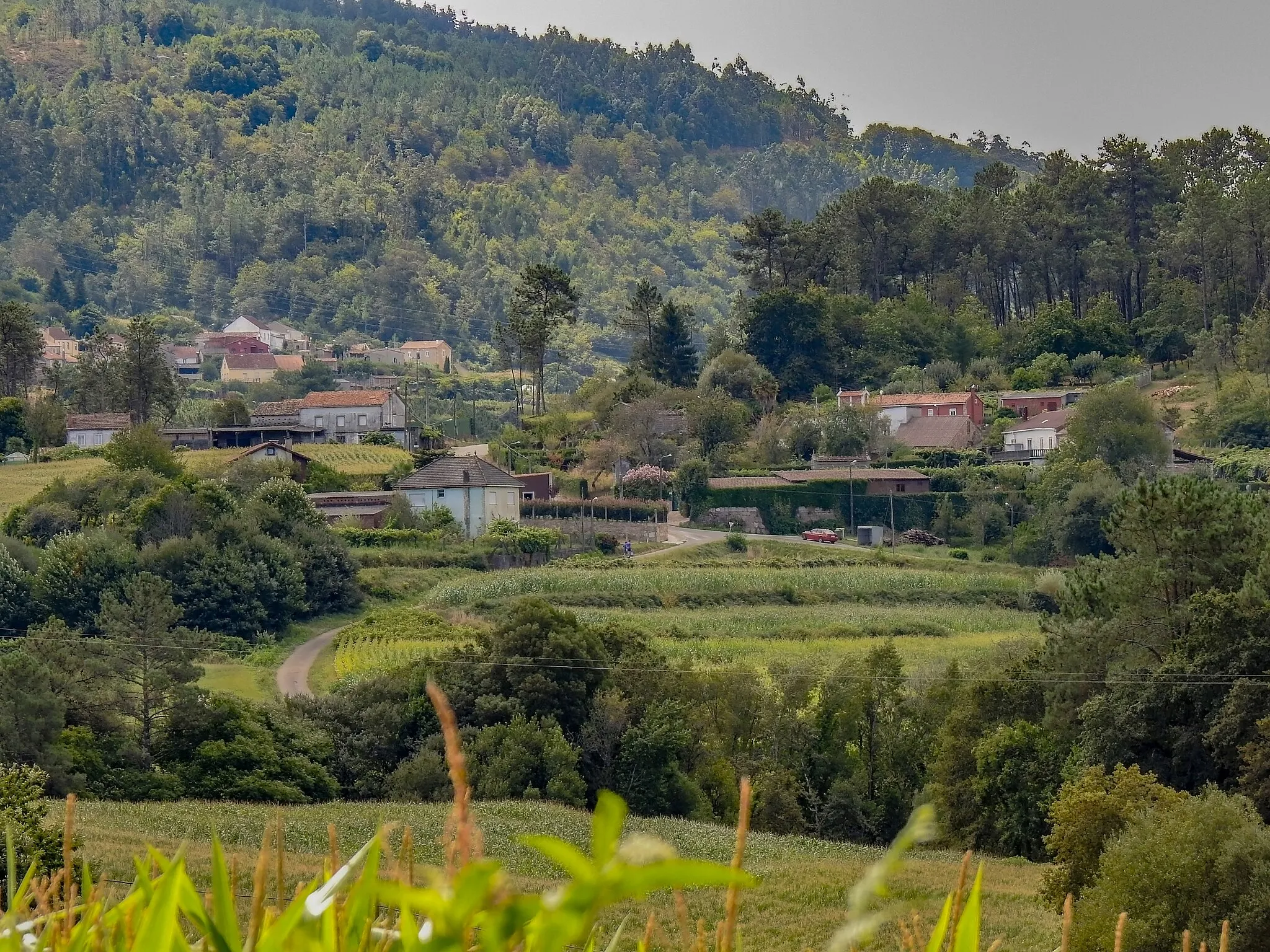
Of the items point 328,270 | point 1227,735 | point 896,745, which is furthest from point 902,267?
point 328,270

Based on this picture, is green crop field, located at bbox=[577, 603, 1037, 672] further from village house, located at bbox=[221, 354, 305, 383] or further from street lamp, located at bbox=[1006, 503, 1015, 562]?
village house, located at bbox=[221, 354, 305, 383]

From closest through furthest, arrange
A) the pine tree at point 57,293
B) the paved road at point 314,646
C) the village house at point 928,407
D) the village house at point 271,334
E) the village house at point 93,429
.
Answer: the paved road at point 314,646, the village house at point 928,407, the village house at point 93,429, the village house at point 271,334, the pine tree at point 57,293

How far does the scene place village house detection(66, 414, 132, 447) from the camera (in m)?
66.1

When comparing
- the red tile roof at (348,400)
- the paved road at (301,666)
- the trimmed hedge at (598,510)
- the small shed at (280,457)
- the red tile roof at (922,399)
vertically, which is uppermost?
the red tile roof at (922,399)

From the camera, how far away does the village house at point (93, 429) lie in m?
66.1

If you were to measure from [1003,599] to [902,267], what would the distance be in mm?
32508

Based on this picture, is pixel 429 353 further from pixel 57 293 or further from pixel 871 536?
pixel 871 536

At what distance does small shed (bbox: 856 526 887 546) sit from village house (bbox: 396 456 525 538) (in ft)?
38.1

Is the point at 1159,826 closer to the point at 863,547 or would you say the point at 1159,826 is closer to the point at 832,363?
the point at 863,547

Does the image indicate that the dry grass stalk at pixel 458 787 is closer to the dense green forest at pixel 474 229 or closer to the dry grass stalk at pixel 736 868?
the dry grass stalk at pixel 736 868

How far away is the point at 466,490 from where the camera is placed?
2184 inches

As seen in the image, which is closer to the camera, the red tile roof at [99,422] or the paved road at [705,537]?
the paved road at [705,537]

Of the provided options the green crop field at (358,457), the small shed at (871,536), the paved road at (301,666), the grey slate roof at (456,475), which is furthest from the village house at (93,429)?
the small shed at (871,536)

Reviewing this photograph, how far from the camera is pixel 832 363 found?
2832 inches
